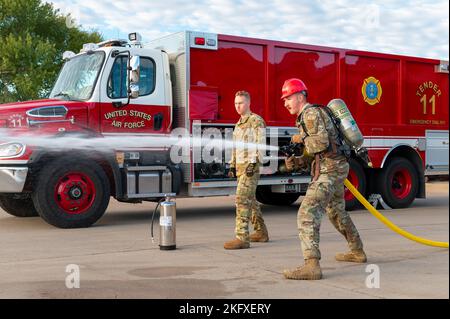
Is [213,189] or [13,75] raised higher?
[13,75]

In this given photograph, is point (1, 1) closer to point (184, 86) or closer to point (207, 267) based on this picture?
point (184, 86)

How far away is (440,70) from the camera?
14008mm

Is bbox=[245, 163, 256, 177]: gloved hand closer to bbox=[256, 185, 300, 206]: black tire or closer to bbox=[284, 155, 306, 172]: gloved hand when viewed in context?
bbox=[284, 155, 306, 172]: gloved hand

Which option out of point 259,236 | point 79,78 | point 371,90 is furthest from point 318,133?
point 371,90

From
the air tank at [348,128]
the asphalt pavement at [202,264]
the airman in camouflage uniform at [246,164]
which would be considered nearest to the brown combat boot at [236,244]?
the airman in camouflage uniform at [246,164]

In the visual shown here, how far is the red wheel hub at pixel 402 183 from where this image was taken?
1323 cm

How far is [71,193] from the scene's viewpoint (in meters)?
9.24

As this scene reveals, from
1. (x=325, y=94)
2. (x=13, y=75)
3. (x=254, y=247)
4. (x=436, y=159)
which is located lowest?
(x=254, y=247)

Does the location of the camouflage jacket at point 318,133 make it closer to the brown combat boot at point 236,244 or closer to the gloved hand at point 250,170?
the gloved hand at point 250,170

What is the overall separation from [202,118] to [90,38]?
20.1 m

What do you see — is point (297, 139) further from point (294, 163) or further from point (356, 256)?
point (356, 256)

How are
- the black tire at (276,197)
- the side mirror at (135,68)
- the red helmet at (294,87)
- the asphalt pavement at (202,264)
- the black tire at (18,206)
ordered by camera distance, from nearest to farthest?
1. the asphalt pavement at (202,264)
2. the red helmet at (294,87)
3. the side mirror at (135,68)
4. the black tire at (18,206)
5. the black tire at (276,197)

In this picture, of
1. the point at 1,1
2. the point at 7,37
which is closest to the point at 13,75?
the point at 7,37

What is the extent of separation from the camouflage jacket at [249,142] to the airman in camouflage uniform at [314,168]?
137 centimetres
